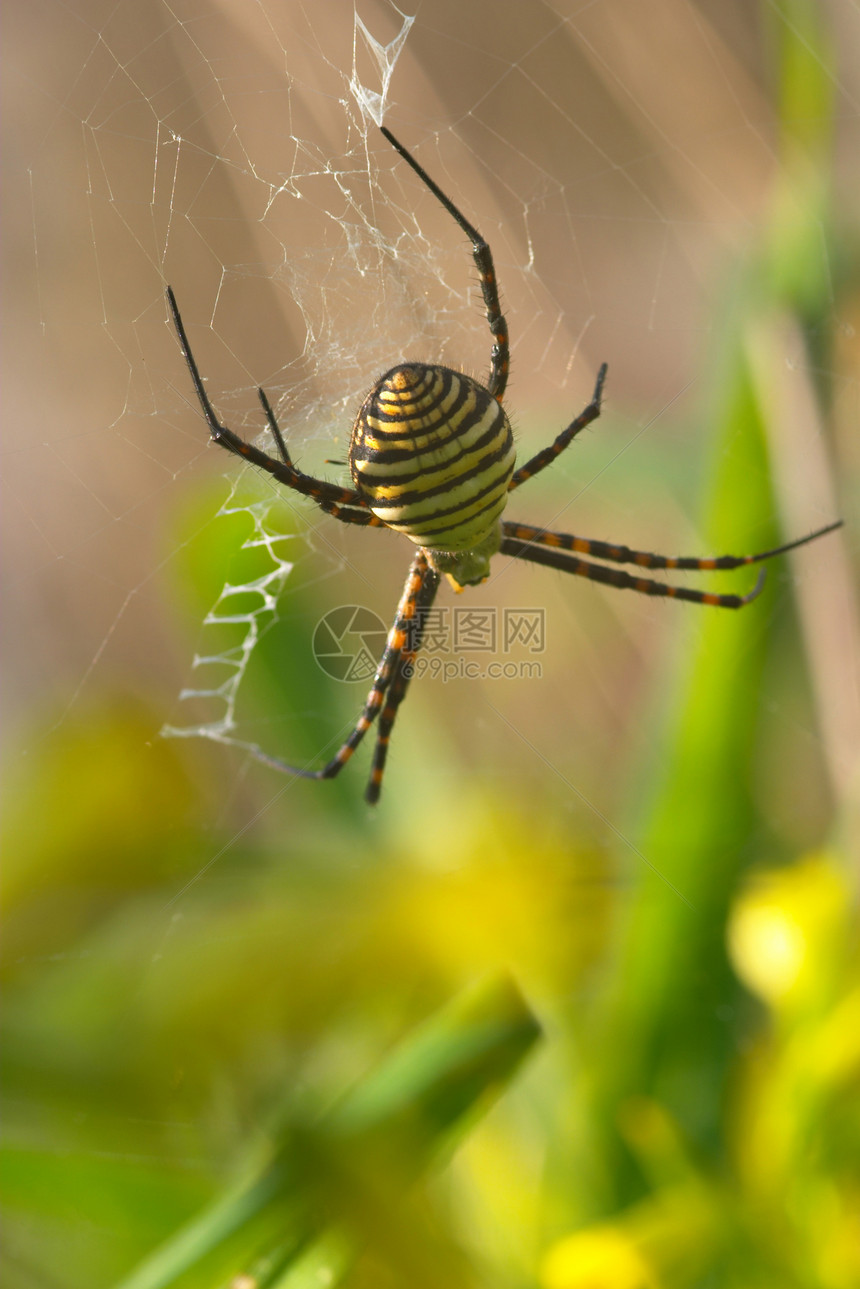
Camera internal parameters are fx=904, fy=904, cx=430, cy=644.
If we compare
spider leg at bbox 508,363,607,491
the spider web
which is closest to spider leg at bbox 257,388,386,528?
the spider web

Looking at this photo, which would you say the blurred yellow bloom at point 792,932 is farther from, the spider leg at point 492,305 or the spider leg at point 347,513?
the spider leg at point 492,305

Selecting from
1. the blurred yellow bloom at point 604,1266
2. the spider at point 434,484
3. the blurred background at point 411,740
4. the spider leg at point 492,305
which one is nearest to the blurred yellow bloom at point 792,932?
the blurred background at point 411,740

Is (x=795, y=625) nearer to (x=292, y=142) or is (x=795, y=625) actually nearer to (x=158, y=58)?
(x=292, y=142)

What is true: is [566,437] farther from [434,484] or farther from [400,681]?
A: [400,681]

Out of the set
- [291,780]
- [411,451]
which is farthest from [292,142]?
[291,780]

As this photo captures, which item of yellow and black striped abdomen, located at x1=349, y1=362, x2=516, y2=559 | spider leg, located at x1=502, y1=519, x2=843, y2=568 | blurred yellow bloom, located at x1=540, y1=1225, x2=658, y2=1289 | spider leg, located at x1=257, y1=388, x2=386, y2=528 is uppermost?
spider leg, located at x1=502, y1=519, x2=843, y2=568

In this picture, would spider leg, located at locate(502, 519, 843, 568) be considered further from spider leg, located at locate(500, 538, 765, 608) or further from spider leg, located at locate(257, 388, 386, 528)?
spider leg, located at locate(257, 388, 386, 528)

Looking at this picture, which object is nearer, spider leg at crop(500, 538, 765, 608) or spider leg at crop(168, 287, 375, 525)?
spider leg at crop(168, 287, 375, 525)

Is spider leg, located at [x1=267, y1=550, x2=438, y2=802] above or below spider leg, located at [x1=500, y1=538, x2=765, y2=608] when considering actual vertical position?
below

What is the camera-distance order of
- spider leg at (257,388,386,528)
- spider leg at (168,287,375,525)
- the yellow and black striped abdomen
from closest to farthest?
1. the yellow and black striped abdomen
2. spider leg at (168,287,375,525)
3. spider leg at (257,388,386,528)
